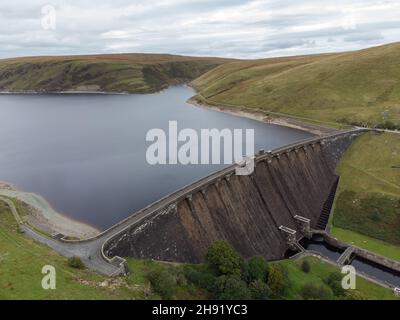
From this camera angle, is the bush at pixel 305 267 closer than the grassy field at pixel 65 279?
No

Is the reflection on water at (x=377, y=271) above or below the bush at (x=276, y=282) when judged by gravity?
below

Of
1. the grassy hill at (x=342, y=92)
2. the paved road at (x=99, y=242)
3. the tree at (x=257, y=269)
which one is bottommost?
the tree at (x=257, y=269)

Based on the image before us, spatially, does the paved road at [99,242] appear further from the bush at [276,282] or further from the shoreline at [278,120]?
the shoreline at [278,120]

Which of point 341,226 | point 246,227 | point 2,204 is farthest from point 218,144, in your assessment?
point 2,204

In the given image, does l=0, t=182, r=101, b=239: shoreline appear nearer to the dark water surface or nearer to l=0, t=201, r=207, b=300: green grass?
l=0, t=201, r=207, b=300: green grass

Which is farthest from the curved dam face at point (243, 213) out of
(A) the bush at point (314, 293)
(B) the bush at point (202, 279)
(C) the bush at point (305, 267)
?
(A) the bush at point (314, 293)

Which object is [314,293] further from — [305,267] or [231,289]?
[231,289]

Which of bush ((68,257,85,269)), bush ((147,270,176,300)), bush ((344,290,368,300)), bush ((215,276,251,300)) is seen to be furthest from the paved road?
bush ((344,290,368,300))

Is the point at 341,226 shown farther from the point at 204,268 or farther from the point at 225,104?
the point at 225,104
